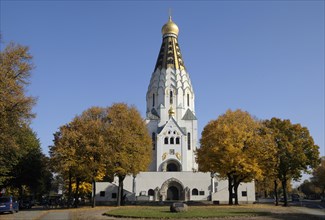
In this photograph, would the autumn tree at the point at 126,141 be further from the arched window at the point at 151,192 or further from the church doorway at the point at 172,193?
the church doorway at the point at 172,193

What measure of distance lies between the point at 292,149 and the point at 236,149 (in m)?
7.60

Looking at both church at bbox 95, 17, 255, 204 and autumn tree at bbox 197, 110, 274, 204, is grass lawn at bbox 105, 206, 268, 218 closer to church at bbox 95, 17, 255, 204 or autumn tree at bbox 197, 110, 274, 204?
autumn tree at bbox 197, 110, 274, 204

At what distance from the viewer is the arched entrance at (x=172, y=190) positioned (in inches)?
2201

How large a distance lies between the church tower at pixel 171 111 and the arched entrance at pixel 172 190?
7705 millimetres

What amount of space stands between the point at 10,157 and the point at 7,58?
14675mm

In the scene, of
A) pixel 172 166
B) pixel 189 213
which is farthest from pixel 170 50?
pixel 189 213

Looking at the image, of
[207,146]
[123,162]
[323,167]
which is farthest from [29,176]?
[323,167]

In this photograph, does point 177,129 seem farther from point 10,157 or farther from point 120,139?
point 10,157

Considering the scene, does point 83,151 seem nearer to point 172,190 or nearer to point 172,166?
point 172,190

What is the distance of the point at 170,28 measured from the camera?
78125mm

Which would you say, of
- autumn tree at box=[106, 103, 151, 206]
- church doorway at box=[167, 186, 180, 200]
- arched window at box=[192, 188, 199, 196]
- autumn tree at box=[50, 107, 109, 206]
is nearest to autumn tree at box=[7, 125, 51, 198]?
autumn tree at box=[50, 107, 109, 206]

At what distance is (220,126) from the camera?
42250 mm

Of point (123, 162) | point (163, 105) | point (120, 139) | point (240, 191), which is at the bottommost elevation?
point (240, 191)

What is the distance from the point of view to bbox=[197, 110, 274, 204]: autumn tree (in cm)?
3925
